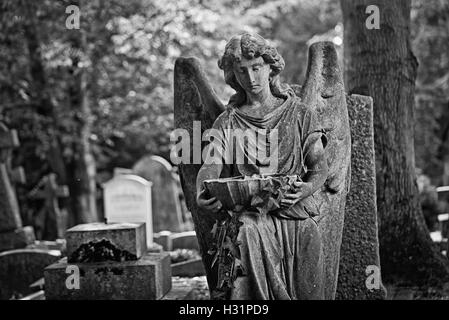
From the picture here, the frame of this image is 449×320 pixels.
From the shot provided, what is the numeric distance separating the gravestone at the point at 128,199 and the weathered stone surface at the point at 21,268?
10.6ft

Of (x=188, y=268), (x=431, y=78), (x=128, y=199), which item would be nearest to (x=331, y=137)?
(x=188, y=268)

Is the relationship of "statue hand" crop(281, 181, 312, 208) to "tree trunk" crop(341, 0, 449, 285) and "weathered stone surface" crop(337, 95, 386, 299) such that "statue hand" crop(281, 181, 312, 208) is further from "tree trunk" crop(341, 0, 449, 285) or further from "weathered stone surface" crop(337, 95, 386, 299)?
"tree trunk" crop(341, 0, 449, 285)

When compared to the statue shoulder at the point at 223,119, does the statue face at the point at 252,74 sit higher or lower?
higher

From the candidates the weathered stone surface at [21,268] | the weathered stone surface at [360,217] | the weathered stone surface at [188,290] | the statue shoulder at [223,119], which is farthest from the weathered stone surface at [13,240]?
the statue shoulder at [223,119]

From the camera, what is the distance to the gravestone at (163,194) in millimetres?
14156

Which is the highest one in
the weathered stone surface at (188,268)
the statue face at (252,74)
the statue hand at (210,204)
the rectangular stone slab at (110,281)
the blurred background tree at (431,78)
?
the blurred background tree at (431,78)

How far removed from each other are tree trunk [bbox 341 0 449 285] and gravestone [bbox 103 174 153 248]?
577 centimetres

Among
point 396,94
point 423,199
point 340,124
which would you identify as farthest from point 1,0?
point 423,199

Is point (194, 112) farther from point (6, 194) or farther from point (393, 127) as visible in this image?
point (6, 194)

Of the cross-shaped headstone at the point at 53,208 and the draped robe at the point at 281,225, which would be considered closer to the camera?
the draped robe at the point at 281,225

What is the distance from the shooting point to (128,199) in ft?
41.9

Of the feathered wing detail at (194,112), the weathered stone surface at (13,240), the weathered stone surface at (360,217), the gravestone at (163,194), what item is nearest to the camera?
the feathered wing detail at (194,112)

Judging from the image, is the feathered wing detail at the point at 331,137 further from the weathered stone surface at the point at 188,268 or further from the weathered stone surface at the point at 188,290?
the weathered stone surface at the point at 188,268

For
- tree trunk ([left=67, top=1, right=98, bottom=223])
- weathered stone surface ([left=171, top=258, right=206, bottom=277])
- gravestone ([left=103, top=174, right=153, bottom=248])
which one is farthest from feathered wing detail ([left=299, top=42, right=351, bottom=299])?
tree trunk ([left=67, top=1, right=98, bottom=223])
